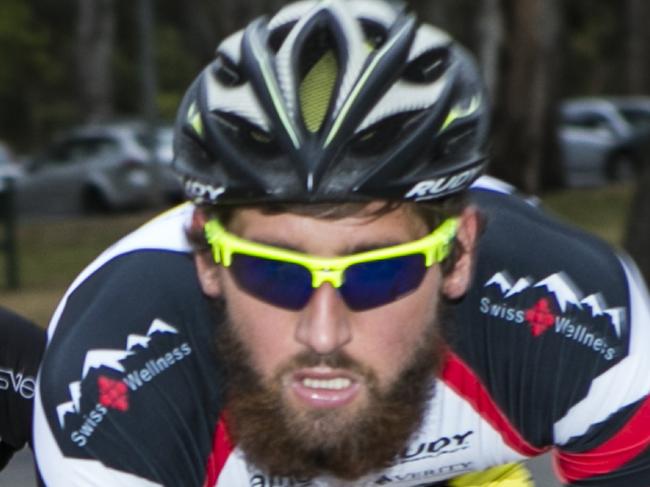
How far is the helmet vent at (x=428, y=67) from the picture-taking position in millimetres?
3070

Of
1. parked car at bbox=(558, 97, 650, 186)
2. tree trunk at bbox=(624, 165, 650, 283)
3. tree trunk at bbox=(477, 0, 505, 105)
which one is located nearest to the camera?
tree trunk at bbox=(624, 165, 650, 283)

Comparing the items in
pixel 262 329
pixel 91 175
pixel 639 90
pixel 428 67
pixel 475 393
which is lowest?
pixel 91 175

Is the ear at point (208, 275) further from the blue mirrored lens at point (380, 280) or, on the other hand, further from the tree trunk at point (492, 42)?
the tree trunk at point (492, 42)

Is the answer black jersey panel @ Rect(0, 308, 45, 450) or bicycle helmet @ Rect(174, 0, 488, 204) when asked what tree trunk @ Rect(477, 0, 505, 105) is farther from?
→ bicycle helmet @ Rect(174, 0, 488, 204)

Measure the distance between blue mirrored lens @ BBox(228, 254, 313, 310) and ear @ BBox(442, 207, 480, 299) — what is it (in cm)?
34

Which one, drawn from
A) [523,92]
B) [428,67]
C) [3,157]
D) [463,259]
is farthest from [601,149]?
[428,67]

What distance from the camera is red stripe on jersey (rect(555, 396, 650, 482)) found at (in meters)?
3.36

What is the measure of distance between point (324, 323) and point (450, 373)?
508 millimetres

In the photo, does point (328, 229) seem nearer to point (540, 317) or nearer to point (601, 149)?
point (540, 317)

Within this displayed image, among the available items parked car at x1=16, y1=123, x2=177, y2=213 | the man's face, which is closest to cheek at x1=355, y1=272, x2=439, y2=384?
the man's face

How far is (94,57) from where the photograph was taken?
148 ft

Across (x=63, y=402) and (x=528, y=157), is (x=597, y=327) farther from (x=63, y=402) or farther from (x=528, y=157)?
(x=528, y=157)

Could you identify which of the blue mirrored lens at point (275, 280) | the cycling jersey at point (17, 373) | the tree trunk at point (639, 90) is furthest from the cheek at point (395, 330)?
the tree trunk at point (639, 90)

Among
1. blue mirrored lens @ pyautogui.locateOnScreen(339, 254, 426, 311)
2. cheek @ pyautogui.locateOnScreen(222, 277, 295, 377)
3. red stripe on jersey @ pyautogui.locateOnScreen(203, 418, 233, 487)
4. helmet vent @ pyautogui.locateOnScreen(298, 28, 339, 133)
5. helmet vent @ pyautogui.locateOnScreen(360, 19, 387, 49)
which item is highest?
helmet vent @ pyautogui.locateOnScreen(360, 19, 387, 49)
